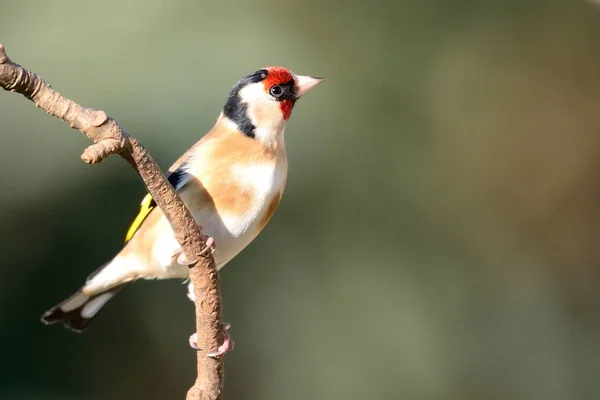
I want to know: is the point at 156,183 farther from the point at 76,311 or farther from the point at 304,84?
the point at 76,311

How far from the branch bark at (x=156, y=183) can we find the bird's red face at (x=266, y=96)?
704 mm

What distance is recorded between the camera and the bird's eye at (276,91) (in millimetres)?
2406

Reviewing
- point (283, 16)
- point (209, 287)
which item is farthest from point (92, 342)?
point (209, 287)

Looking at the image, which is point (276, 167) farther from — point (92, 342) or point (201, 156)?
point (92, 342)

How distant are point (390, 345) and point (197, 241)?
8.44ft

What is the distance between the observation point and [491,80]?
4.57 m

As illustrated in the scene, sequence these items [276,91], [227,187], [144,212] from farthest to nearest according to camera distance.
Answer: [276,91] → [144,212] → [227,187]

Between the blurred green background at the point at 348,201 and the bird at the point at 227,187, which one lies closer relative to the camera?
the bird at the point at 227,187

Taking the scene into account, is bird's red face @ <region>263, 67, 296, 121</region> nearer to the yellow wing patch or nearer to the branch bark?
the yellow wing patch

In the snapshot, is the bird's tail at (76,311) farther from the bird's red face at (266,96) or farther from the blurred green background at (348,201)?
the blurred green background at (348,201)

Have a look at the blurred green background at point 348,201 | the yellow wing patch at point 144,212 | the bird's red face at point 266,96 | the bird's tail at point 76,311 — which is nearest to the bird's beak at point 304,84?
the bird's red face at point 266,96

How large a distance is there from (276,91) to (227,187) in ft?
1.21

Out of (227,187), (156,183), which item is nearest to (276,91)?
(227,187)

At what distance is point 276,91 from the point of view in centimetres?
241
